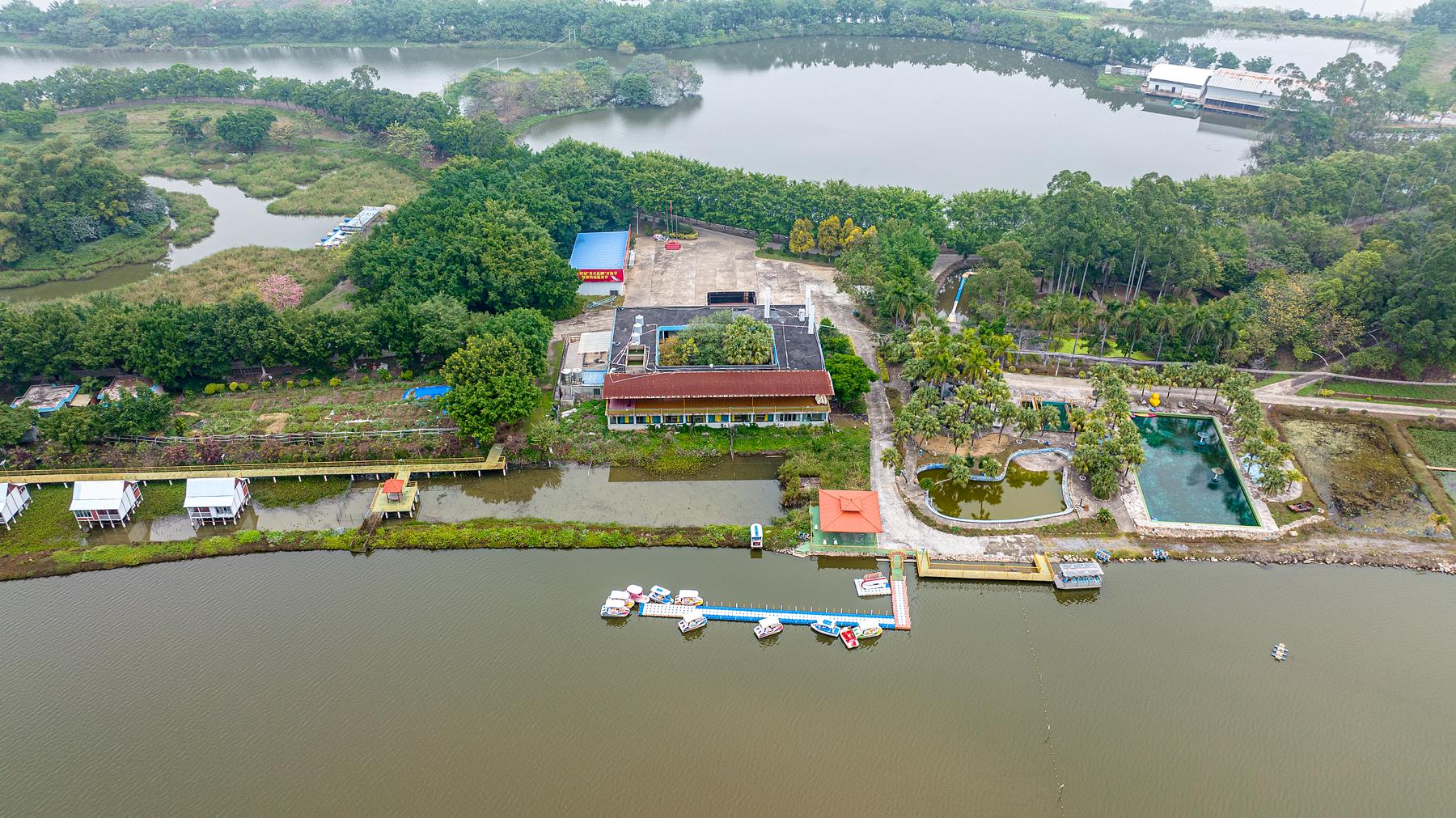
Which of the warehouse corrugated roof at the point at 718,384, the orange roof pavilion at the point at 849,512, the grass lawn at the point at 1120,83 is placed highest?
the grass lawn at the point at 1120,83

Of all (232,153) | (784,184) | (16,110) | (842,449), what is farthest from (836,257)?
(16,110)

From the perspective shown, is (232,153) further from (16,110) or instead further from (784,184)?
(784,184)

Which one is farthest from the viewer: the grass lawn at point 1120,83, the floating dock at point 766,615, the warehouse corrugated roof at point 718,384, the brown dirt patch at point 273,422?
the grass lawn at point 1120,83

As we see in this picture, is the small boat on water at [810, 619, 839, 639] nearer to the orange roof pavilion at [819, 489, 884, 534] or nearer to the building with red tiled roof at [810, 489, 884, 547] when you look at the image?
the building with red tiled roof at [810, 489, 884, 547]

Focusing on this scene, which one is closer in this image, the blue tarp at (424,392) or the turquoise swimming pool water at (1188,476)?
the turquoise swimming pool water at (1188,476)

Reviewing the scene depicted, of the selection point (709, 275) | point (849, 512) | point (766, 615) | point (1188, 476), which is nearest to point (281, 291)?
point (709, 275)

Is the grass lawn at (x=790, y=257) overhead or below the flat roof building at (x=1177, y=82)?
below

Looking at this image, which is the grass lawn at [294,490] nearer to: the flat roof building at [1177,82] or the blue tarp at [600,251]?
the blue tarp at [600,251]

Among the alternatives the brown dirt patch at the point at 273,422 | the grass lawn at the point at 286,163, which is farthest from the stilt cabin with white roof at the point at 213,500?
the grass lawn at the point at 286,163
